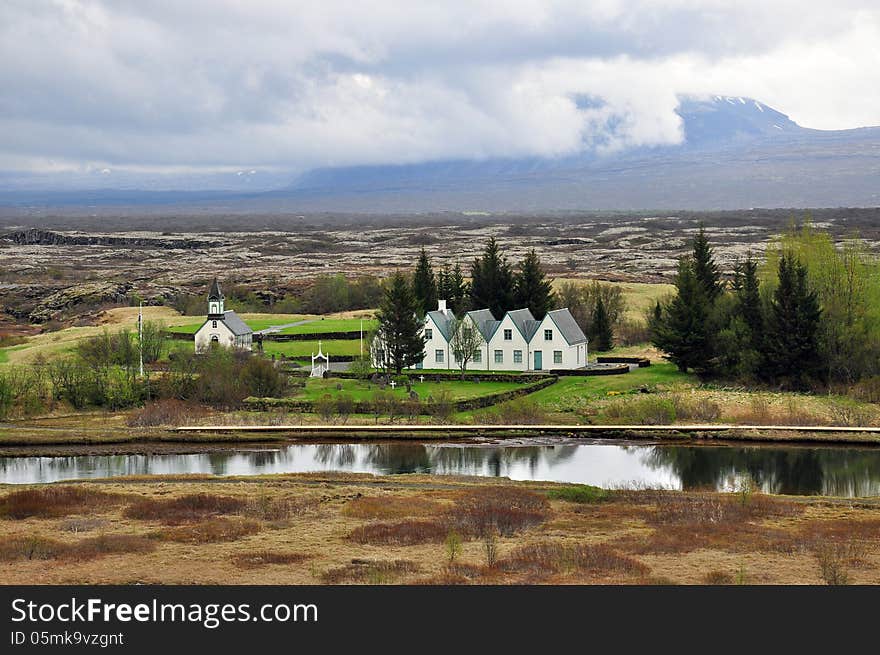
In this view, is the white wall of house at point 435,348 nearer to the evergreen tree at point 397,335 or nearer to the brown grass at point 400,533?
the evergreen tree at point 397,335

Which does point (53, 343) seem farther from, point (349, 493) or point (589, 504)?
point (589, 504)

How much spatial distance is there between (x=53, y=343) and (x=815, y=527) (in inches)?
2278

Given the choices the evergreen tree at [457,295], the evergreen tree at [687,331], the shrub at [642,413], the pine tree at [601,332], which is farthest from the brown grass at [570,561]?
the evergreen tree at [457,295]

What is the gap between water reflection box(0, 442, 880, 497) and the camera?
145 ft

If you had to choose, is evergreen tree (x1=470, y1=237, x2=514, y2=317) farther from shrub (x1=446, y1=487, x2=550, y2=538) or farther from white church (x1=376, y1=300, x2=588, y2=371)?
shrub (x1=446, y1=487, x2=550, y2=538)

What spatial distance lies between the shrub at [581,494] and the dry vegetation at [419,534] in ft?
0.22

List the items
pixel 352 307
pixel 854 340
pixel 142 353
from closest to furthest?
pixel 854 340 < pixel 142 353 < pixel 352 307

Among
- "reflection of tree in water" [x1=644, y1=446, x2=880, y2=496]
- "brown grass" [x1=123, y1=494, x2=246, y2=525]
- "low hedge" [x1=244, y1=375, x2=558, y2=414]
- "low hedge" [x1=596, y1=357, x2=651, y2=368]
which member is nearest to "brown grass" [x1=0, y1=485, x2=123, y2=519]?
"brown grass" [x1=123, y1=494, x2=246, y2=525]

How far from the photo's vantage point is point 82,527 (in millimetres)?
33281

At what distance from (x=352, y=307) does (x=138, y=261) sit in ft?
325

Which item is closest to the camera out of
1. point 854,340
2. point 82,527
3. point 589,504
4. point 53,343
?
point 82,527

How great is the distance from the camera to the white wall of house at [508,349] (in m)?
68.4

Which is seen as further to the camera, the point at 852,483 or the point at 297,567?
the point at 852,483

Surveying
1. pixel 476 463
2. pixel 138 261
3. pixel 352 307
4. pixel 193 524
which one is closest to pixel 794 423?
pixel 476 463
